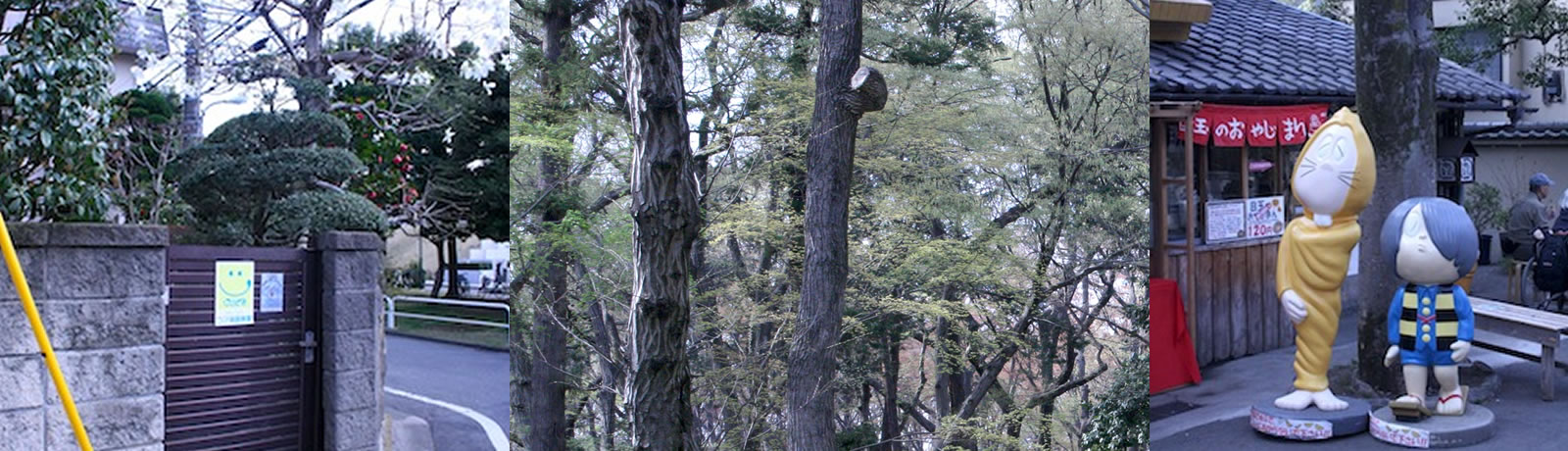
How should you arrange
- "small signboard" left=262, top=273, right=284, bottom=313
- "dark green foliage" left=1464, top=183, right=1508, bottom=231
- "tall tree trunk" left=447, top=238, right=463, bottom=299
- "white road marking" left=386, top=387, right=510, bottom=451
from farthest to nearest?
"tall tree trunk" left=447, top=238, right=463, bottom=299 < "dark green foliage" left=1464, top=183, right=1508, bottom=231 < "white road marking" left=386, top=387, right=510, bottom=451 < "small signboard" left=262, top=273, right=284, bottom=313

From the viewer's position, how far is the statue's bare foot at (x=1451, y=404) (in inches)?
226

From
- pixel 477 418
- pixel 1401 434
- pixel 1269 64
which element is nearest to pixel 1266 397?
pixel 1401 434

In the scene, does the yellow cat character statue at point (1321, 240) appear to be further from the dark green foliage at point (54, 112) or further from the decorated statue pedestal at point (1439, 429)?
the dark green foliage at point (54, 112)

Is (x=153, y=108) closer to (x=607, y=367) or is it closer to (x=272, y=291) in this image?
(x=272, y=291)

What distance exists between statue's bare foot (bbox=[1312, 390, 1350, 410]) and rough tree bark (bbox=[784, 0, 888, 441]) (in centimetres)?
310

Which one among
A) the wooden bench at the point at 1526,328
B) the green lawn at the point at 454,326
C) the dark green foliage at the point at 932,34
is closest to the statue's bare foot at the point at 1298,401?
the wooden bench at the point at 1526,328

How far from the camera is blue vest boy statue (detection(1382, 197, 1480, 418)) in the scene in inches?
221

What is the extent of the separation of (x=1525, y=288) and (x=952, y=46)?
255 inches

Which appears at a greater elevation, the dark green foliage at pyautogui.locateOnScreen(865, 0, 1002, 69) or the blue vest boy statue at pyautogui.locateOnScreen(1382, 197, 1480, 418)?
the dark green foliage at pyautogui.locateOnScreen(865, 0, 1002, 69)

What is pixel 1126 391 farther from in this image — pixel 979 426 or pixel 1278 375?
pixel 1278 375

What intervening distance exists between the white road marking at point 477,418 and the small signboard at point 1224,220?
4.59m

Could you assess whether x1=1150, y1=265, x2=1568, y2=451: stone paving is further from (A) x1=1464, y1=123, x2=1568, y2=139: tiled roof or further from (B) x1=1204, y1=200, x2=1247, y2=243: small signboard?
(A) x1=1464, y1=123, x2=1568, y2=139: tiled roof

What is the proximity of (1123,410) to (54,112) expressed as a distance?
14.6 ft

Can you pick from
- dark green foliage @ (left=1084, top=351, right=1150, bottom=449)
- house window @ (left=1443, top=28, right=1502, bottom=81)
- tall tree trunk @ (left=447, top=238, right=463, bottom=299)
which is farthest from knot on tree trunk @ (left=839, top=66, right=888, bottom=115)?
house window @ (left=1443, top=28, right=1502, bottom=81)
